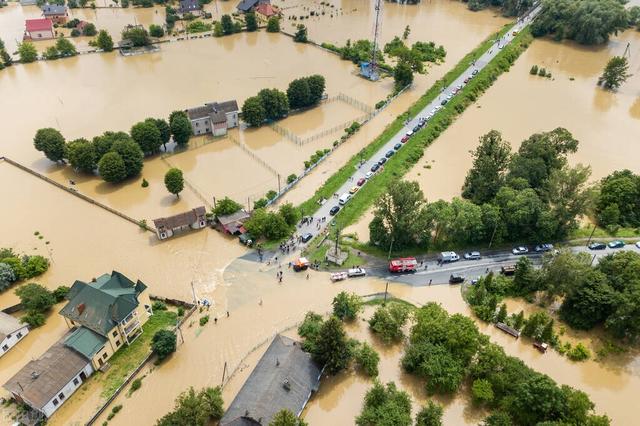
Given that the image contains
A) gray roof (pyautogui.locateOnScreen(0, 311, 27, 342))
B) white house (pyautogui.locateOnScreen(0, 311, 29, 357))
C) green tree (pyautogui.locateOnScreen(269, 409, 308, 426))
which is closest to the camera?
green tree (pyautogui.locateOnScreen(269, 409, 308, 426))

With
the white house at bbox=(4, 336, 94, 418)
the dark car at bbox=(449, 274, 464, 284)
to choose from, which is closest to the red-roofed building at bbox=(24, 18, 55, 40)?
the white house at bbox=(4, 336, 94, 418)

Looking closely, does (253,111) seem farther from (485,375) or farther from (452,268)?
(485,375)

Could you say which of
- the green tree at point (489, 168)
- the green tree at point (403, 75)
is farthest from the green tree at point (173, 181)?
the green tree at point (403, 75)

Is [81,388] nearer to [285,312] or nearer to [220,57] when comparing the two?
[285,312]

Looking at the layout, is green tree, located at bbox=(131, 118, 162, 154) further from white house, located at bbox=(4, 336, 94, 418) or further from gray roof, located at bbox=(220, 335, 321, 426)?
gray roof, located at bbox=(220, 335, 321, 426)

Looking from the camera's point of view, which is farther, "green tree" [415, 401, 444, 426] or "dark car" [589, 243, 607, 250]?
"dark car" [589, 243, 607, 250]
